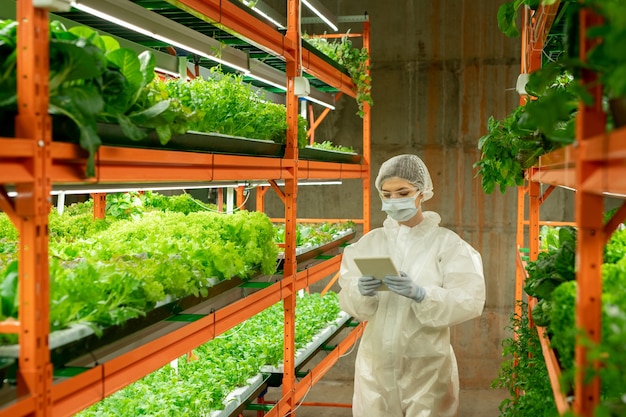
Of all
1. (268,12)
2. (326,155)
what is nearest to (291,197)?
(326,155)

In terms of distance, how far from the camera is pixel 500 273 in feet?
29.8

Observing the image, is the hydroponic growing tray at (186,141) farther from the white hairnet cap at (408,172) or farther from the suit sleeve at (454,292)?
the suit sleeve at (454,292)

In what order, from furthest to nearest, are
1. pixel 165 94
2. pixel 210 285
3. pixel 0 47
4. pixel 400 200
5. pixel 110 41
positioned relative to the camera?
pixel 400 200, pixel 210 285, pixel 165 94, pixel 110 41, pixel 0 47

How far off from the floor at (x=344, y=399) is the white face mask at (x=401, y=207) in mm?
4095

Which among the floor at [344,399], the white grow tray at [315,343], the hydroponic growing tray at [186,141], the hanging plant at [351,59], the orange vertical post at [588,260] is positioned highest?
the hanging plant at [351,59]

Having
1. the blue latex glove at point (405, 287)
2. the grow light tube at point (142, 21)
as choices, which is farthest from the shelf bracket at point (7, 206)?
the blue latex glove at point (405, 287)

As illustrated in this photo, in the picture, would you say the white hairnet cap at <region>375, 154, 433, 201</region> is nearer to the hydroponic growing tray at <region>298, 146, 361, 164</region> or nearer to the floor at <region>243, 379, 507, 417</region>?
the hydroponic growing tray at <region>298, 146, 361, 164</region>

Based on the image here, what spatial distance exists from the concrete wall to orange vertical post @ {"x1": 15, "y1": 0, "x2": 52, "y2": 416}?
7.31m

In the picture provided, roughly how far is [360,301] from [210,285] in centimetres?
118

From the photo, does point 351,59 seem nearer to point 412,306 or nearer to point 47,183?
point 412,306

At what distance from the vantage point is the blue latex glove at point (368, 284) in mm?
4418

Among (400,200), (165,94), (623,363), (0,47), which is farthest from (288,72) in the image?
(623,363)

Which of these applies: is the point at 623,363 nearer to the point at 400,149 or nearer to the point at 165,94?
the point at 165,94

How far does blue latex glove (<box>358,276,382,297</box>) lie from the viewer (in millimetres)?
4418
